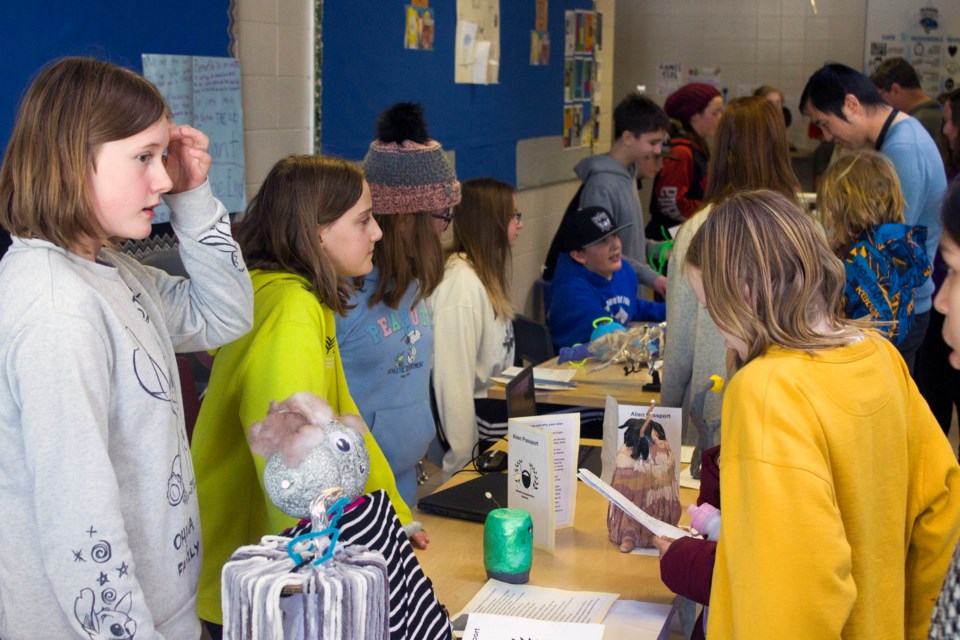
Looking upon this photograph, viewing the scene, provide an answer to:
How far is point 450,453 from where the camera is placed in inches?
127

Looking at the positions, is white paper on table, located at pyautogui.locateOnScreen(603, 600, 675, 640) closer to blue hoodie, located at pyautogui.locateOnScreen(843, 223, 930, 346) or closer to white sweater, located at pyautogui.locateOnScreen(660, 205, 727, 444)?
white sweater, located at pyautogui.locateOnScreen(660, 205, 727, 444)

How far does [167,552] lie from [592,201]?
3.98 meters

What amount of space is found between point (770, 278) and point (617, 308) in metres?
2.86

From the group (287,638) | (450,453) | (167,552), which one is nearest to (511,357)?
(450,453)

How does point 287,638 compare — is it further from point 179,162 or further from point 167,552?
point 179,162

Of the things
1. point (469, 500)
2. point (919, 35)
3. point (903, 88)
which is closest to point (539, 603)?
point (469, 500)

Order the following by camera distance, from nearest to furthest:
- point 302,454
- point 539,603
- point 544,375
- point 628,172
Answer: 1. point 302,454
2. point 539,603
3. point 544,375
4. point 628,172

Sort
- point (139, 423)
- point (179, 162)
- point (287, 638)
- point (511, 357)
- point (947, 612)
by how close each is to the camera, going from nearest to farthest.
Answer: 1. point (287, 638)
2. point (947, 612)
3. point (139, 423)
4. point (179, 162)
5. point (511, 357)

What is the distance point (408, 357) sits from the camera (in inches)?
101

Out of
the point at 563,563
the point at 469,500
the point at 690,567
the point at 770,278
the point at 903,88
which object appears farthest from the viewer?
the point at 903,88

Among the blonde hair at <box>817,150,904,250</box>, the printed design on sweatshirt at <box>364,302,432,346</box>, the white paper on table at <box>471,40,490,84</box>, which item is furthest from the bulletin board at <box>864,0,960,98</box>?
the printed design on sweatshirt at <box>364,302,432,346</box>

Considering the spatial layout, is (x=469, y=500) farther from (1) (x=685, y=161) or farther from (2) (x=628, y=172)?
(1) (x=685, y=161)

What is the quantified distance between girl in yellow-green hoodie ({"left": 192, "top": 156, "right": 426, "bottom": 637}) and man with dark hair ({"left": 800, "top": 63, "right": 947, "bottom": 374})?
83.3 inches

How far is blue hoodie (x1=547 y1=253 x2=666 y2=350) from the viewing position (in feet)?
14.3
